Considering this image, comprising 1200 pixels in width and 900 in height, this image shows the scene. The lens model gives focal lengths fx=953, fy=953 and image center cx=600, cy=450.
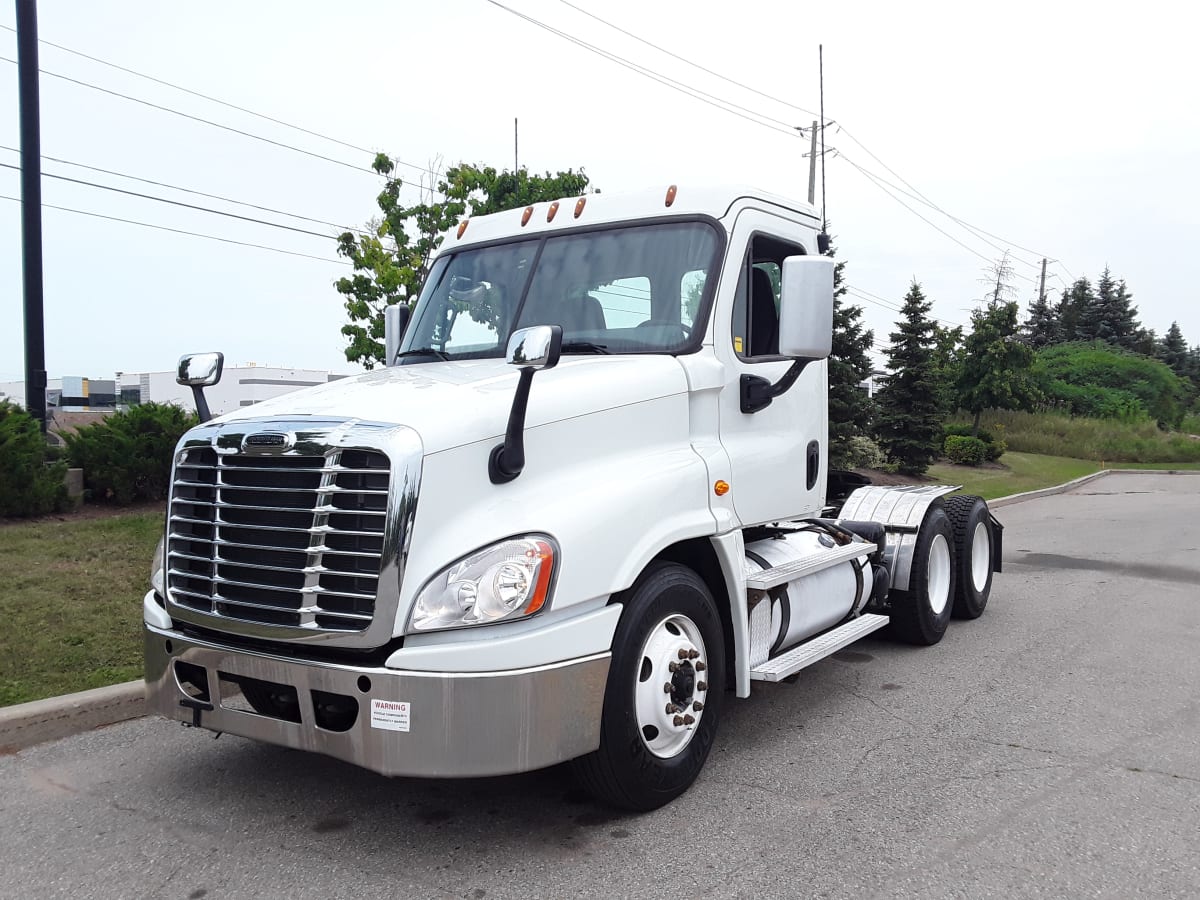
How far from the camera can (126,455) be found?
402 inches

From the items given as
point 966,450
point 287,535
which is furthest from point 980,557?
point 966,450

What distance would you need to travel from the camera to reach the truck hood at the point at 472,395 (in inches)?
141

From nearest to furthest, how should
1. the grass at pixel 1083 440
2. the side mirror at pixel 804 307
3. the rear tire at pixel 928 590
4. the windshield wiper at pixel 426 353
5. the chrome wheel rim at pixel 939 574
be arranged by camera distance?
the side mirror at pixel 804 307
the windshield wiper at pixel 426 353
the rear tire at pixel 928 590
the chrome wheel rim at pixel 939 574
the grass at pixel 1083 440

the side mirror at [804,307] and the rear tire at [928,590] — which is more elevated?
the side mirror at [804,307]

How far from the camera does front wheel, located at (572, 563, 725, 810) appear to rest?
374 cm

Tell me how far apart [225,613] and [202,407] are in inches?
46.9

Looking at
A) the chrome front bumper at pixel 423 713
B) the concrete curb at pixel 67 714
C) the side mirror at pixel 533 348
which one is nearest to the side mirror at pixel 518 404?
the side mirror at pixel 533 348

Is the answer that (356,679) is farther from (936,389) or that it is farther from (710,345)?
(936,389)

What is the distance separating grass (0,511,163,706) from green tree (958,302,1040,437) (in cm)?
2906

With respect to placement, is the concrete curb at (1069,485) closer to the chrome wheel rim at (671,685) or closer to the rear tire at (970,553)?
the rear tire at (970,553)

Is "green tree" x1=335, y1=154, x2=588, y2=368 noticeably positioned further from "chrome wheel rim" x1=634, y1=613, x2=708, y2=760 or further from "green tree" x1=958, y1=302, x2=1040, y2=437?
"green tree" x1=958, y1=302, x2=1040, y2=437

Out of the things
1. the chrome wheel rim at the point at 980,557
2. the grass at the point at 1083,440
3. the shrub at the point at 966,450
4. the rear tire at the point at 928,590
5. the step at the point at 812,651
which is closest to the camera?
the step at the point at 812,651

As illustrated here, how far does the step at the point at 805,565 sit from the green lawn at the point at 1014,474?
15323 mm

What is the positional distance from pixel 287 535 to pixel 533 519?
0.91 m
